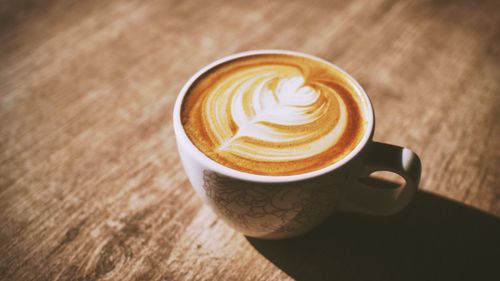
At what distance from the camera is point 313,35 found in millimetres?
1019

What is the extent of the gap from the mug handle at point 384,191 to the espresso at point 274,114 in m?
0.04

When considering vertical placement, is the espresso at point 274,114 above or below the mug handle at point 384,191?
above

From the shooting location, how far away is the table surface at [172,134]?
58cm

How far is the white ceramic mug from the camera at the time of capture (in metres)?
0.44

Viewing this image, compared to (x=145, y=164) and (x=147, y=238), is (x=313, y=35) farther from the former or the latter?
(x=147, y=238)

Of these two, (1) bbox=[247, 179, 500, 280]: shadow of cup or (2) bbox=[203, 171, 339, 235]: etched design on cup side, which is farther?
(1) bbox=[247, 179, 500, 280]: shadow of cup

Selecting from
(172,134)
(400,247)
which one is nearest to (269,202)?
(400,247)

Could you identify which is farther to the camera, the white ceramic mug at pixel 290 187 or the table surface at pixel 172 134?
the table surface at pixel 172 134

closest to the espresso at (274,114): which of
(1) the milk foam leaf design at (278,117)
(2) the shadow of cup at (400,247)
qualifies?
(1) the milk foam leaf design at (278,117)

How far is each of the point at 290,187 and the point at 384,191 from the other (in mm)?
231

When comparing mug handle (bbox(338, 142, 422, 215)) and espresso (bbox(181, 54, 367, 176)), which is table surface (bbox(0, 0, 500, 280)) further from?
espresso (bbox(181, 54, 367, 176))

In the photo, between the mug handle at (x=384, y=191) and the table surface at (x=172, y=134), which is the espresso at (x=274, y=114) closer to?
the mug handle at (x=384, y=191)

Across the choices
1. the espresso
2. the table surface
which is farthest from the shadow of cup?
the espresso

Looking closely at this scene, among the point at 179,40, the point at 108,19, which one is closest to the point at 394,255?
the point at 179,40
